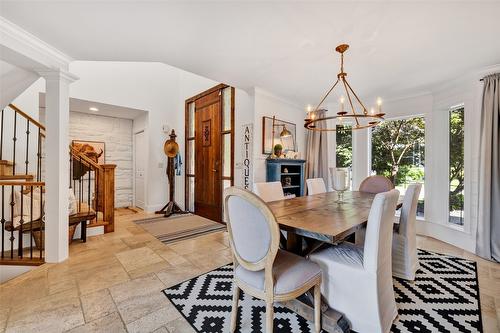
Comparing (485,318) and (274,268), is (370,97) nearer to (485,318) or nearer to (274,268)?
(485,318)

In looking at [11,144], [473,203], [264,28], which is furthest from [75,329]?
[473,203]

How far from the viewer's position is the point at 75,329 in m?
1.46

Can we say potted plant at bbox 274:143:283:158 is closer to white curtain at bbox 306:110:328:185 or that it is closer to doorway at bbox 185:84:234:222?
doorway at bbox 185:84:234:222

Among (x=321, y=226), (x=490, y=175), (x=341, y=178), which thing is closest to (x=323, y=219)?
(x=321, y=226)

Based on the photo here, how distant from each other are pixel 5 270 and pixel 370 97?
19.1 feet

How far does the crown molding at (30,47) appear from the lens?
1847 millimetres

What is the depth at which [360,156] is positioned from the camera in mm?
4234

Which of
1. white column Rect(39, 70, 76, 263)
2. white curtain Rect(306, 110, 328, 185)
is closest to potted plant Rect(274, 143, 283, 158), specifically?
white curtain Rect(306, 110, 328, 185)

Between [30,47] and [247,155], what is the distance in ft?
9.01

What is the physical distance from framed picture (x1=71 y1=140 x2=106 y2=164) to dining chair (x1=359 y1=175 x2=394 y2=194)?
550 cm

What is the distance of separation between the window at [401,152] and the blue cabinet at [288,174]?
4.76 ft

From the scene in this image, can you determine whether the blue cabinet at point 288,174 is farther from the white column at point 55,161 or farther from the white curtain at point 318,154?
the white column at point 55,161

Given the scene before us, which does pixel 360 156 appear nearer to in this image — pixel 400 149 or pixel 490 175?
pixel 400 149

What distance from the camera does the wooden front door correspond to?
13.8 feet
